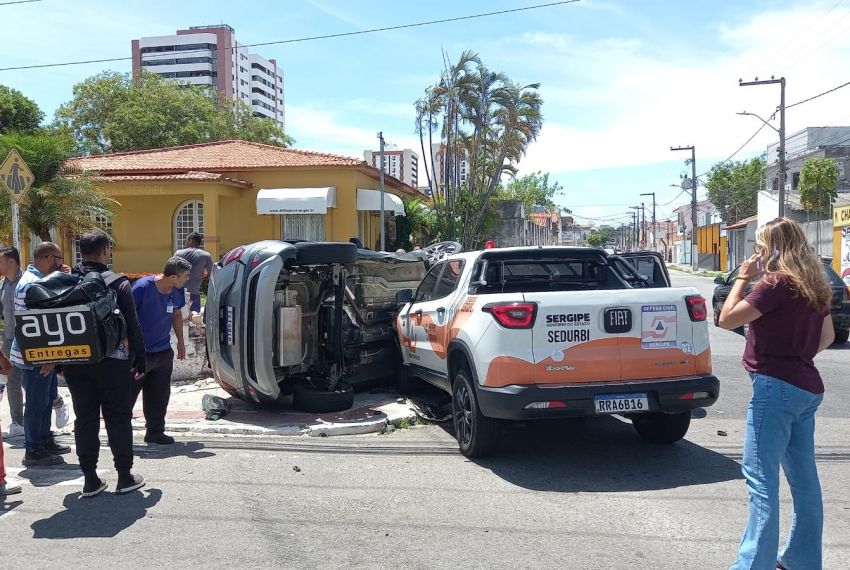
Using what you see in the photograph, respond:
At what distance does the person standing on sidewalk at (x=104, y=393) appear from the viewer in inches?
202

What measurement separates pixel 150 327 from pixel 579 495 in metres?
3.76

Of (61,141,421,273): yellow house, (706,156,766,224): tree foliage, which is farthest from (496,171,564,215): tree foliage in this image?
(61,141,421,273): yellow house

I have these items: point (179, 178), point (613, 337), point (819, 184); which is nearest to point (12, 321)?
point (613, 337)

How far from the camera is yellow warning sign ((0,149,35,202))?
30.7 ft

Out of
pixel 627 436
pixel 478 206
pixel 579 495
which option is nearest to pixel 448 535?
pixel 579 495

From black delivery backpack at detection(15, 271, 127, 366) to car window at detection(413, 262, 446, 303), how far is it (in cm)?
334

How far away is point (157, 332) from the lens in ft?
21.1

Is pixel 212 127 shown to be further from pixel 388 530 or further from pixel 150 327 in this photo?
pixel 388 530

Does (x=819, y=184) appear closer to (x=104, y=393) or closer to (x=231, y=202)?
(x=231, y=202)

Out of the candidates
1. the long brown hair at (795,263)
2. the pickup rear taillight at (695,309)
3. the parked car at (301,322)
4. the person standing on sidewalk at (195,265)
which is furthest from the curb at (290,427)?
the long brown hair at (795,263)

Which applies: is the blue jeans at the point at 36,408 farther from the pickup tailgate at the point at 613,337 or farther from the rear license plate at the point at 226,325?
the pickup tailgate at the point at 613,337

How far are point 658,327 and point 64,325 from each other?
163 inches

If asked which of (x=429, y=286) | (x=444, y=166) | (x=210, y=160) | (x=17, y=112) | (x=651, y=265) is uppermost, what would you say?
(x=17, y=112)

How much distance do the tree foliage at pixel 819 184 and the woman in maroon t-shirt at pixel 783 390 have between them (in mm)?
38116
